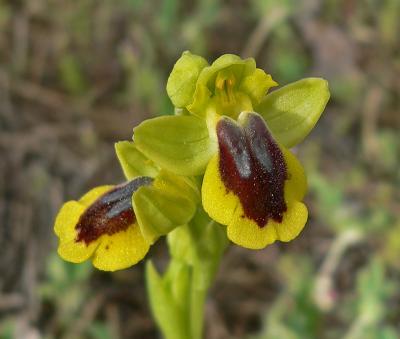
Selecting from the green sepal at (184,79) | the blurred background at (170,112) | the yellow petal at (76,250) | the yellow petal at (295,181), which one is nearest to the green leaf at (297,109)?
the yellow petal at (295,181)

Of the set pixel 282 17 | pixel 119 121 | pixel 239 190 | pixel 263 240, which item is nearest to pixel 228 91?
pixel 239 190

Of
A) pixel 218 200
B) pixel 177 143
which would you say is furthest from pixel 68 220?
pixel 218 200

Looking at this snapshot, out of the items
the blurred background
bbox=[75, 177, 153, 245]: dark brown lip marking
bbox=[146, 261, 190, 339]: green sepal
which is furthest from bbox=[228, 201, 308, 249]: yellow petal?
the blurred background

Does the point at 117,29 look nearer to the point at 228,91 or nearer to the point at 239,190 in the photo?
the point at 228,91

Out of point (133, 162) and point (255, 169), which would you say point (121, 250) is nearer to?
point (133, 162)

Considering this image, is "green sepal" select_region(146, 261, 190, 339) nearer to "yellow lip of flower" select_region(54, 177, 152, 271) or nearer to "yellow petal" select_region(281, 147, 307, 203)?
"yellow lip of flower" select_region(54, 177, 152, 271)

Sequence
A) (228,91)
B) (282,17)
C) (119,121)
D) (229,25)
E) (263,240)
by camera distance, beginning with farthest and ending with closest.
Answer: (229,25)
(282,17)
(119,121)
(228,91)
(263,240)

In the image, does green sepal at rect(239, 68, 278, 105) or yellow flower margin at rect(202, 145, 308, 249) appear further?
green sepal at rect(239, 68, 278, 105)
